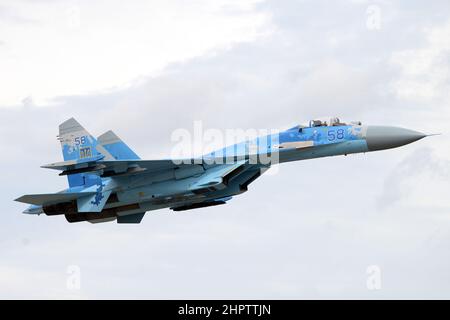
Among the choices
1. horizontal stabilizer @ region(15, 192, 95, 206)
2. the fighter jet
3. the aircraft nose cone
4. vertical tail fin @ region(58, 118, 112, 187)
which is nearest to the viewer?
the aircraft nose cone

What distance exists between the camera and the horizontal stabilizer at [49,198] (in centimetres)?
3719

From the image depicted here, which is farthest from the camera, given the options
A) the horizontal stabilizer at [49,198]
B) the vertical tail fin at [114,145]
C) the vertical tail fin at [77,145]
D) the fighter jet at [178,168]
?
the vertical tail fin at [77,145]

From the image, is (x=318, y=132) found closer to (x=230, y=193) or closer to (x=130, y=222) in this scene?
(x=230, y=193)

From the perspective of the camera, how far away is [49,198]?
3741 centimetres

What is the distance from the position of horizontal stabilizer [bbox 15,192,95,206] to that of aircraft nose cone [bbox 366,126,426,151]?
9.28 meters

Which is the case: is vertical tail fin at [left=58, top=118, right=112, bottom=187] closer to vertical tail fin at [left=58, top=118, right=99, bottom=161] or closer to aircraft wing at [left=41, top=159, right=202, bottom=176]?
vertical tail fin at [left=58, top=118, right=99, bottom=161]

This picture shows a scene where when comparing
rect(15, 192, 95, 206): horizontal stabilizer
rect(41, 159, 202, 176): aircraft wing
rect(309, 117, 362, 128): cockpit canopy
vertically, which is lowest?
rect(15, 192, 95, 206): horizontal stabilizer

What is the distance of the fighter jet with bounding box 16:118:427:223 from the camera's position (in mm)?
35656

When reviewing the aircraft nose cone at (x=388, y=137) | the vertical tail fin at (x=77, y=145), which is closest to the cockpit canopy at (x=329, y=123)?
the aircraft nose cone at (x=388, y=137)

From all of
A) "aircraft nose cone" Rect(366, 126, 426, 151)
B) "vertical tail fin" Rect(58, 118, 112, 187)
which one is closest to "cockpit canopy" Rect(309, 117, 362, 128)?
"aircraft nose cone" Rect(366, 126, 426, 151)

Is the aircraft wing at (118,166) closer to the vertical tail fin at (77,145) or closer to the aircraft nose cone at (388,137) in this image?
the vertical tail fin at (77,145)

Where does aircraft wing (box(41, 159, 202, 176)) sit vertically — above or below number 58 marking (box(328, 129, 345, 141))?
below

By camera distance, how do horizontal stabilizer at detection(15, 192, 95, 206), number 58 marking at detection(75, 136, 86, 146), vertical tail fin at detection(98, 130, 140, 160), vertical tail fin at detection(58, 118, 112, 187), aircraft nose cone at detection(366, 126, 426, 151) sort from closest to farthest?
aircraft nose cone at detection(366, 126, 426, 151), horizontal stabilizer at detection(15, 192, 95, 206), vertical tail fin at detection(98, 130, 140, 160), vertical tail fin at detection(58, 118, 112, 187), number 58 marking at detection(75, 136, 86, 146)

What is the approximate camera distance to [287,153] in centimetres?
3600
